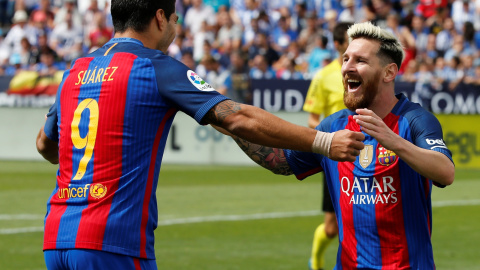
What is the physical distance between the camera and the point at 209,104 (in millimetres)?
4145

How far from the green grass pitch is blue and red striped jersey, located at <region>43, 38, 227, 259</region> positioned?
5086 mm

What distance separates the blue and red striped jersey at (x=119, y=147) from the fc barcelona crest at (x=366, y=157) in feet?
3.37

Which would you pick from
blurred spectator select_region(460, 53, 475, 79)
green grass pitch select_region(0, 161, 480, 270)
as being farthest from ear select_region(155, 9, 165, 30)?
blurred spectator select_region(460, 53, 475, 79)

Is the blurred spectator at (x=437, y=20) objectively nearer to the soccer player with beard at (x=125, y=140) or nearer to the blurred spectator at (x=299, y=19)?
the blurred spectator at (x=299, y=19)

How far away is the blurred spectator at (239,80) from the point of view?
20734 millimetres

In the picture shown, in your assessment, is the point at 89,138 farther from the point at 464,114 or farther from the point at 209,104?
the point at 464,114

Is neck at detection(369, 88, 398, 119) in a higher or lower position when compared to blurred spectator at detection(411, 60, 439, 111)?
higher

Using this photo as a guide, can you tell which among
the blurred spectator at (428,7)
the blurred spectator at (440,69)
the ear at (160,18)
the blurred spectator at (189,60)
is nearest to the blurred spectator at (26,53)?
the blurred spectator at (189,60)

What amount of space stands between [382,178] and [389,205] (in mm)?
146

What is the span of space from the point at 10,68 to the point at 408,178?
2184 cm

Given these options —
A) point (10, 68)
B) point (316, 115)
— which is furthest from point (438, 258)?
point (10, 68)

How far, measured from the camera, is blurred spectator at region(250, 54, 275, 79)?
2238 cm

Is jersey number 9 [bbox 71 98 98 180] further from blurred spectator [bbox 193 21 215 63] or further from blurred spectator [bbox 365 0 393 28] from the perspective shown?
blurred spectator [bbox 365 0 393 28]

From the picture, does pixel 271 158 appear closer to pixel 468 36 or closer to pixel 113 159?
pixel 113 159
